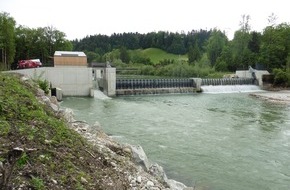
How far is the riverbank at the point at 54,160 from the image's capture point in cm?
336

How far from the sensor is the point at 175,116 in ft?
56.3

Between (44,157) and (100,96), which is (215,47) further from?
(44,157)

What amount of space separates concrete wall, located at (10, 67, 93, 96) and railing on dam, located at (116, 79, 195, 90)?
3884 mm

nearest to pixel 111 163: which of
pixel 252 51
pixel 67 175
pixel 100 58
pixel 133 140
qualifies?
pixel 67 175

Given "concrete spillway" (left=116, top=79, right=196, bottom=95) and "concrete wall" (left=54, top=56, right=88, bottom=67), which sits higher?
"concrete wall" (left=54, top=56, right=88, bottom=67)

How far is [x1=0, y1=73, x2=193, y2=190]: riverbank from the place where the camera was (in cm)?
336

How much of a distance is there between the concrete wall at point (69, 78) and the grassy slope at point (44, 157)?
19816 mm

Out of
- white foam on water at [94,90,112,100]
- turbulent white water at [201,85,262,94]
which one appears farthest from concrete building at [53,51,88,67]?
turbulent white water at [201,85,262,94]

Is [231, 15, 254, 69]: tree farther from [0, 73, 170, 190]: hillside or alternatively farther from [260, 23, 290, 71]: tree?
[0, 73, 170, 190]: hillside

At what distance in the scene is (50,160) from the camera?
3965 millimetres

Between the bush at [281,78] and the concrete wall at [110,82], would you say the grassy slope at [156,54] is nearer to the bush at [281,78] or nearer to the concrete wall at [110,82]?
the bush at [281,78]

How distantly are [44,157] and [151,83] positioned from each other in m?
26.2

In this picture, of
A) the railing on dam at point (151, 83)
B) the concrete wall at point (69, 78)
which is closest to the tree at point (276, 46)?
the railing on dam at point (151, 83)

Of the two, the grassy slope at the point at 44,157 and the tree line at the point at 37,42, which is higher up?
the tree line at the point at 37,42
